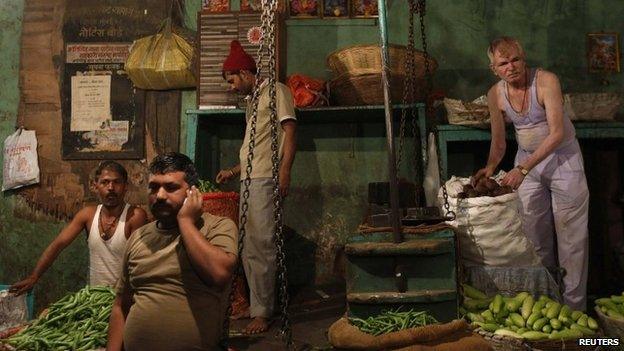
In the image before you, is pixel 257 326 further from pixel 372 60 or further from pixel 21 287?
pixel 372 60

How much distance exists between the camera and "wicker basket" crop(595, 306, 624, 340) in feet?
10.4

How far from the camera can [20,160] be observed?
19.2ft

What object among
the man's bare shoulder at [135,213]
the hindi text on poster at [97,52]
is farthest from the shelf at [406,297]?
the hindi text on poster at [97,52]

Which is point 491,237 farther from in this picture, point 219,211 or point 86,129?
point 86,129

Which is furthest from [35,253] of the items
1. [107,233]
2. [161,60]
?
[161,60]

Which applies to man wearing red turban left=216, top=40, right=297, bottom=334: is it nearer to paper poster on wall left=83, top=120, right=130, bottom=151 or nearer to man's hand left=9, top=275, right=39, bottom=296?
man's hand left=9, top=275, right=39, bottom=296

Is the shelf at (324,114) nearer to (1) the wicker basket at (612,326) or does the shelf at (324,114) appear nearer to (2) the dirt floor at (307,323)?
(2) the dirt floor at (307,323)

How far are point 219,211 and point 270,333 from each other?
4.12ft

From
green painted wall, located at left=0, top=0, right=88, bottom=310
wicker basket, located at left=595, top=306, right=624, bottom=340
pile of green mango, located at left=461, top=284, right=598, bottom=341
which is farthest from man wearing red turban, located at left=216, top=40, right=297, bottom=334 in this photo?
green painted wall, located at left=0, top=0, right=88, bottom=310

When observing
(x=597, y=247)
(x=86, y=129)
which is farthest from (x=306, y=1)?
(x=597, y=247)

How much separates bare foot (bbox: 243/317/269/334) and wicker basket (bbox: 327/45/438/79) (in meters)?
2.45

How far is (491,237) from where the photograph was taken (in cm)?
348

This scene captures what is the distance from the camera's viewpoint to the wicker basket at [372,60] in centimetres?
464

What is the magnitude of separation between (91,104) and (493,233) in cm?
475
